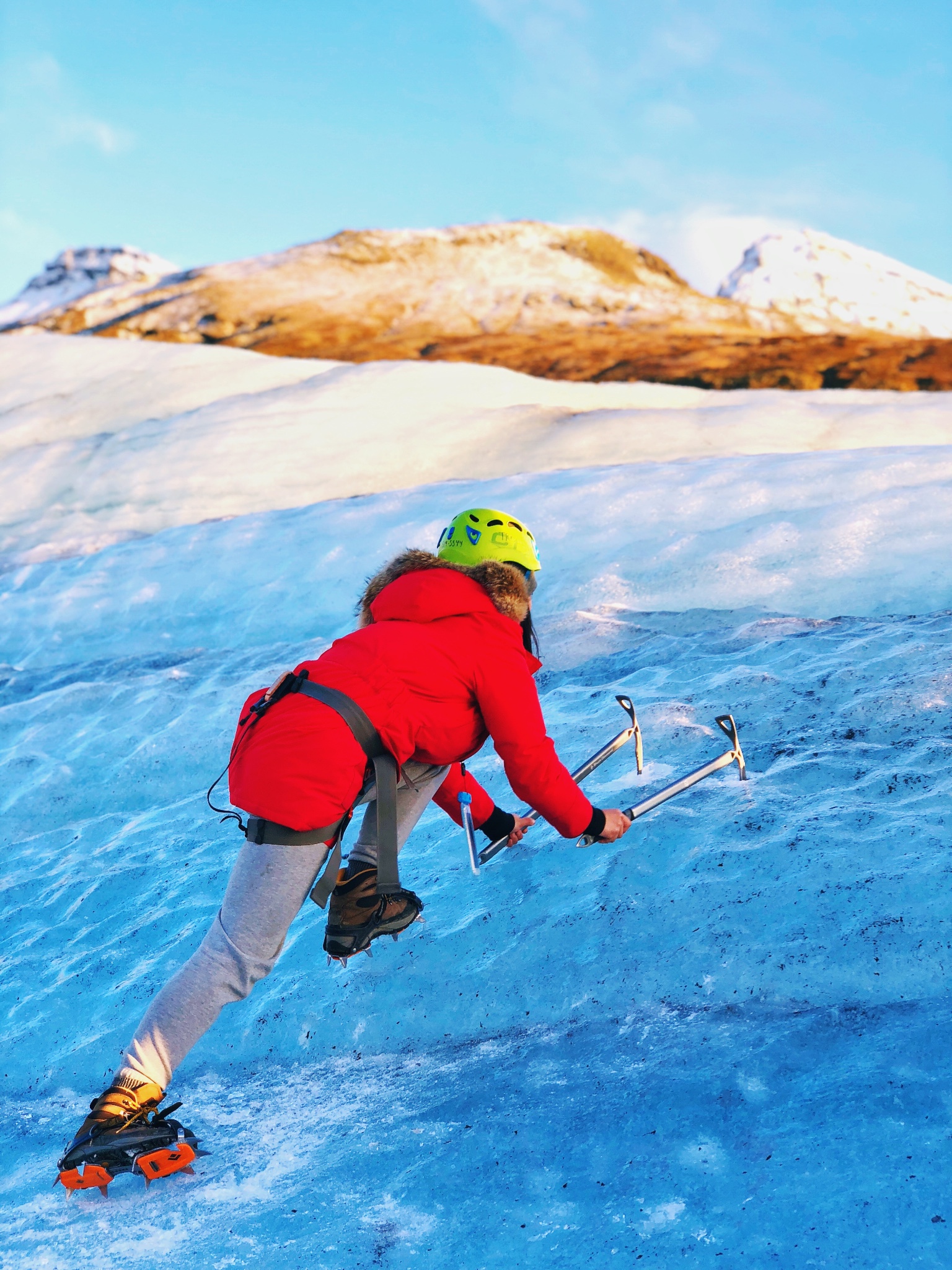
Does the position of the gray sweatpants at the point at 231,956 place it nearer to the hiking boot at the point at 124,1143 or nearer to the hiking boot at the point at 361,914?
the hiking boot at the point at 124,1143

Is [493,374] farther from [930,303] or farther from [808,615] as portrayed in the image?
[930,303]

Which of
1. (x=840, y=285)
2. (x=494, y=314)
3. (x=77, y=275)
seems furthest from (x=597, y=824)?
(x=840, y=285)

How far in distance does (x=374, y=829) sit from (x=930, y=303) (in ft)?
147

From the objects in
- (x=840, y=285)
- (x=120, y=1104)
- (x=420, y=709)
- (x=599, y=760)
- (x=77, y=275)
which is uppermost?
(x=77, y=275)

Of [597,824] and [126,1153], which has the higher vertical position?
[597,824]

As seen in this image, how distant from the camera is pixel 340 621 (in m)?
6.41

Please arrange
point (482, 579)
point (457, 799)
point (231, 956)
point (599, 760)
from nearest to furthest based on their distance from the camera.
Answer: point (231, 956) < point (482, 579) < point (457, 799) < point (599, 760)

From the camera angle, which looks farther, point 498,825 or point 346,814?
point 498,825

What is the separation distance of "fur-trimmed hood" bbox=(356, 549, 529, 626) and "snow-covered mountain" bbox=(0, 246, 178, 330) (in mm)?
33272

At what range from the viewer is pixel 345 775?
2340mm

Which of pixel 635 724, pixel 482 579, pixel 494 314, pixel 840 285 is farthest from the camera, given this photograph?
pixel 840 285

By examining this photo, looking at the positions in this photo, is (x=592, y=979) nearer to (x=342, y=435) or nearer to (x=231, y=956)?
(x=231, y=956)

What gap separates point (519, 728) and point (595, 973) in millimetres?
855

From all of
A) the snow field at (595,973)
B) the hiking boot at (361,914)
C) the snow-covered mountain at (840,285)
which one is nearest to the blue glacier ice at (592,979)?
the snow field at (595,973)
